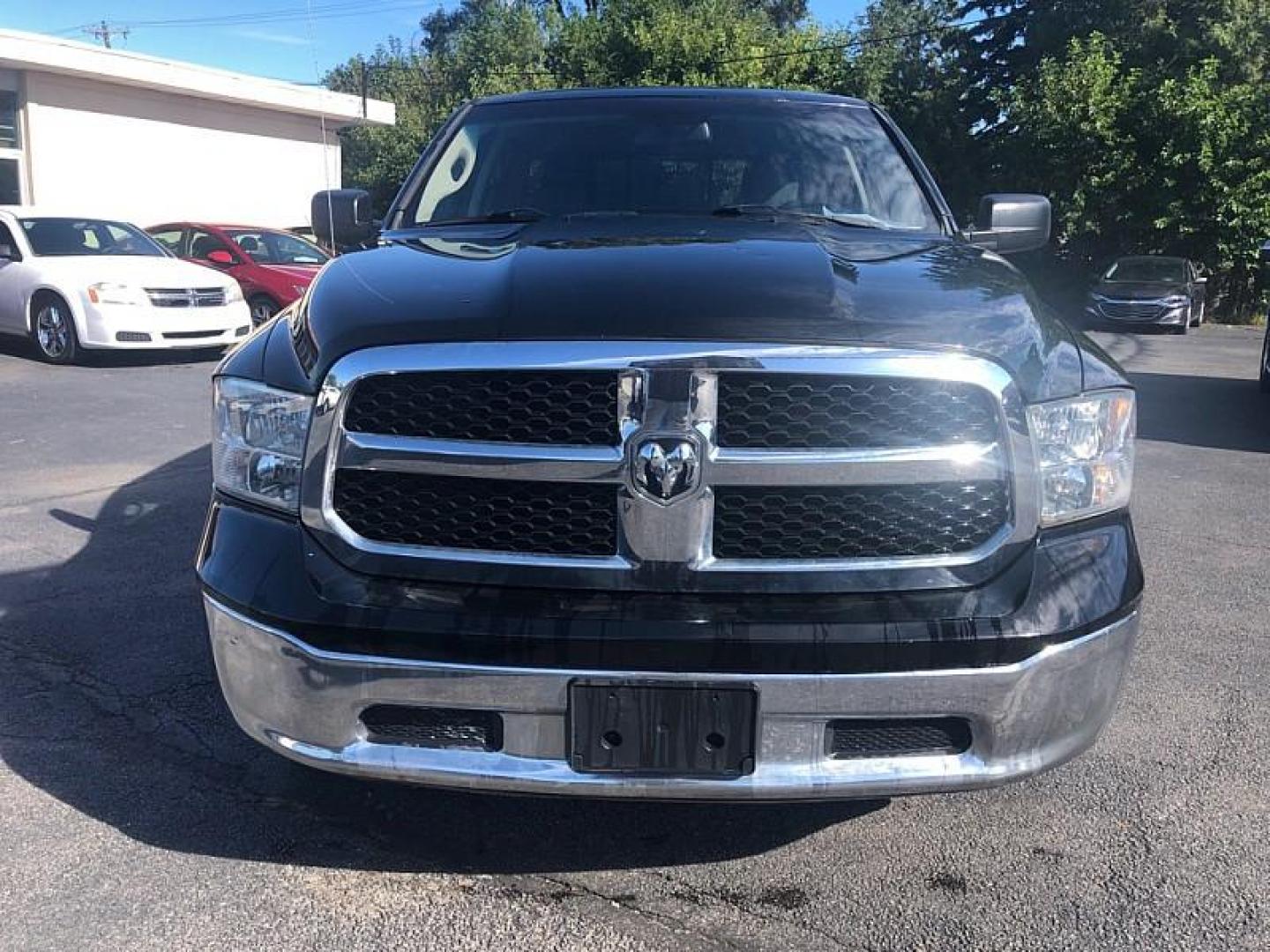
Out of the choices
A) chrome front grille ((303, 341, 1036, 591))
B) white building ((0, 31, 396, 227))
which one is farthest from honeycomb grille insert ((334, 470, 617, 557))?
white building ((0, 31, 396, 227))

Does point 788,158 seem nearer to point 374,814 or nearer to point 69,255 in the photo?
point 374,814

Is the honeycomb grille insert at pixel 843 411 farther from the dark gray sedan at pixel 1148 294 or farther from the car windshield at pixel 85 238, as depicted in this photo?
the dark gray sedan at pixel 1148 294

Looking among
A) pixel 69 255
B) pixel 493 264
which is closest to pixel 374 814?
pixel 493 264

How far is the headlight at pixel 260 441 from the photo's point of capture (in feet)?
8.20

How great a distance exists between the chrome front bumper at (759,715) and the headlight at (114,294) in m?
10.7

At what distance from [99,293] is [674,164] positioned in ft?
32.0

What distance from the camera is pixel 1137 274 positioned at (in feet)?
70.5

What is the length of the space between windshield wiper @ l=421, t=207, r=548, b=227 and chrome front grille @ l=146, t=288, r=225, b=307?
940cm

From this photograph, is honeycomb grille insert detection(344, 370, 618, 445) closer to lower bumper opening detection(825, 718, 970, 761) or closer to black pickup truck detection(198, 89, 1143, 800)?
black pickup truck detection(198, 89, 1143, 800)

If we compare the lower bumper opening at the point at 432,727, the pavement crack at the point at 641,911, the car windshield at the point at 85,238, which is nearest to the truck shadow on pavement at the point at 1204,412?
the pavement crack at the point at 641,911

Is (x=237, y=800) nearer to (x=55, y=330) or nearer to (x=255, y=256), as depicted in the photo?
(x=55, y=330)

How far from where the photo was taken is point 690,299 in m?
2.46

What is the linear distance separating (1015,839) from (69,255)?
12546 mm

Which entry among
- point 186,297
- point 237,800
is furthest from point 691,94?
point 186,297
